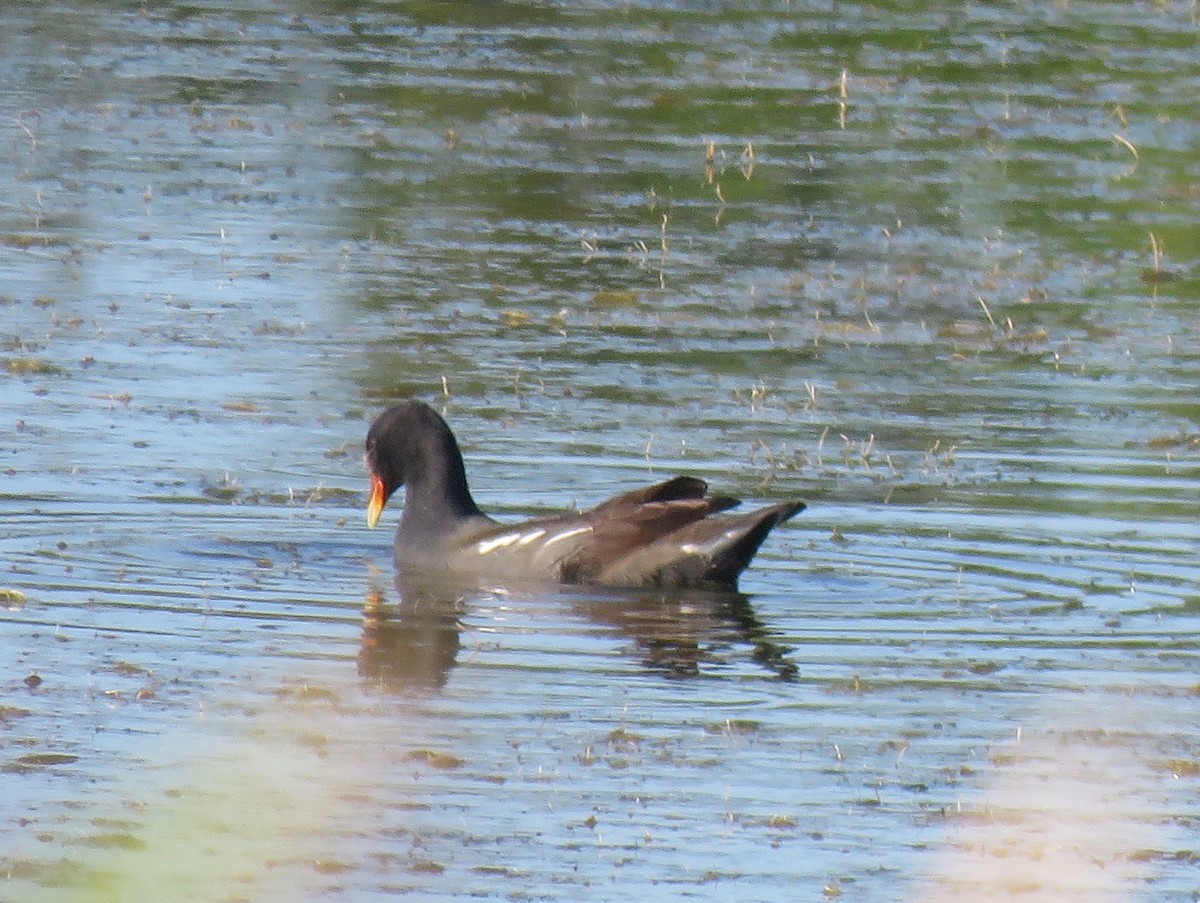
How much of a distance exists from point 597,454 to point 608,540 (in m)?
1.94

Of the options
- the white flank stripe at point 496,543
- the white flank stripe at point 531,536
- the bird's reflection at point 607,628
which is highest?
the white flank stripe at point 531,536

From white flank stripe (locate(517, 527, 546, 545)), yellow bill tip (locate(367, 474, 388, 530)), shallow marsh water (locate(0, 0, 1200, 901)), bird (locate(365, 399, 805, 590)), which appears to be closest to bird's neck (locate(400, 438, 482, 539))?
bird (locate(365, 399, 805, 590))

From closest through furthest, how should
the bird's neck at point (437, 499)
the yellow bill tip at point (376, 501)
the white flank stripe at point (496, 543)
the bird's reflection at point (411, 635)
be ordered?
the bird's reflection at point (411, 635)
the white flank stripe at point (496, 543)
the bird's neck at point (437, 499)
the yellow bill tip at point (376, 501)

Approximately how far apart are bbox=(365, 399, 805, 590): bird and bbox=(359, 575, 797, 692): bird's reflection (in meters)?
0.08

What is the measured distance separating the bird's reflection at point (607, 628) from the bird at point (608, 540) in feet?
0.26

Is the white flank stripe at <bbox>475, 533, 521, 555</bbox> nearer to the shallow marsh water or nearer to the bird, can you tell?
the bird

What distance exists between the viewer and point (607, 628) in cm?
983

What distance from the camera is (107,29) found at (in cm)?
2566

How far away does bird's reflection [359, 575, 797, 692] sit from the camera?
9.11 m

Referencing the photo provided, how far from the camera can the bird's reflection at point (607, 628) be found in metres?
9.11

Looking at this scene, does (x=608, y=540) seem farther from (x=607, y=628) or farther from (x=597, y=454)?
(x=597, y=454)

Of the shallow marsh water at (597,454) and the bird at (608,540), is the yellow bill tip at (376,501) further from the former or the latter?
the bird at (608,540)

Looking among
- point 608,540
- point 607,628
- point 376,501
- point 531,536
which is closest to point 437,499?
point 376,501

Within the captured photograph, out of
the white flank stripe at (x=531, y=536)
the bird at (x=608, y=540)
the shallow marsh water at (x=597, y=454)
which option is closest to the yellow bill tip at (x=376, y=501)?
the shallow marsh water at (x=597, y=454)
